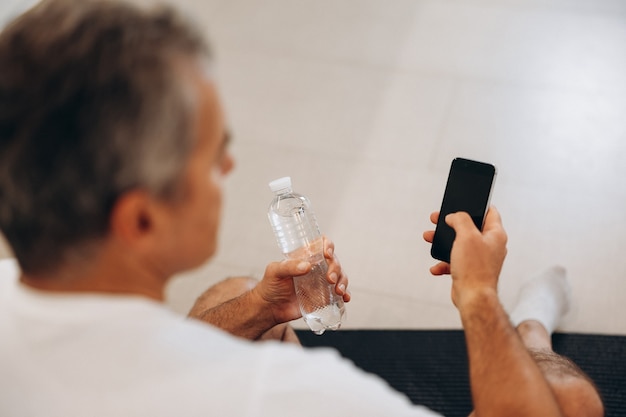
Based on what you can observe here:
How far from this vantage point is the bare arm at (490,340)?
2.86 feet

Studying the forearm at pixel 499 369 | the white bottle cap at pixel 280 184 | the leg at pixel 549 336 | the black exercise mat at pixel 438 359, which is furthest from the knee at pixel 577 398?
the white bottle cap at pixel 280 184

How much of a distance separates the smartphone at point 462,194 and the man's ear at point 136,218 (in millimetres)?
613

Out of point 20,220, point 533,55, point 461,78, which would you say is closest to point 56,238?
point 20,220

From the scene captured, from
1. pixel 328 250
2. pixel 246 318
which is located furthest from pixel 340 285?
pixel 246 318

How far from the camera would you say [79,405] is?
65 centimetres

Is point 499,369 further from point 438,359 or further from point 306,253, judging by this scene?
point 438,359

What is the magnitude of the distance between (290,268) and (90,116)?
0.60m

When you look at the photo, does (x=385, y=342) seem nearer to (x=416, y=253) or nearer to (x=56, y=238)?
(x=416, y=253)

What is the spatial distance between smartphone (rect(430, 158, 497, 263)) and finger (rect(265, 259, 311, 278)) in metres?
0.23

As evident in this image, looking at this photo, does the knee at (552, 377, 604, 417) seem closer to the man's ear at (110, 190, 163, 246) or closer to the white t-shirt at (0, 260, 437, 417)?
the white t-shirt at (0, 260, 437, 417)

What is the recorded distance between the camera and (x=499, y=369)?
89 centimetres

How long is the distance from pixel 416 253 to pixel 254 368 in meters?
1.12

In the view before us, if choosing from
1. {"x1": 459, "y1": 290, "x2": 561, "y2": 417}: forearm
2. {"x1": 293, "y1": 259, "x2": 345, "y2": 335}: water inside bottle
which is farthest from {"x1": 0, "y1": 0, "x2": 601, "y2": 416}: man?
{"x1": 293, "y1": 259, "x2": 345, "y2": 335}: water inside bottle

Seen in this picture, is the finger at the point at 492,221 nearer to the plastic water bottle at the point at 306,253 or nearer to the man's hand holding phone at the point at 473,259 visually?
the man's hand holding phone at the point at 473,259
